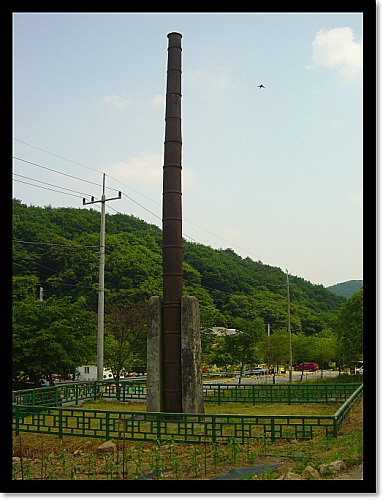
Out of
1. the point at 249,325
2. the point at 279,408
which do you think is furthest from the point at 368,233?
the point at 249,325

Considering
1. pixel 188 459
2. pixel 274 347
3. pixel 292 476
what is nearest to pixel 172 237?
pixel 188 459

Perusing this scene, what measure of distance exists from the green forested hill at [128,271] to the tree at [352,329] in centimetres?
1033

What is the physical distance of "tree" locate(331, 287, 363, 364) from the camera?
1122 inches

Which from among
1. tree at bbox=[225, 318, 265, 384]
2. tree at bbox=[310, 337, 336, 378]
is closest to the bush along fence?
tree at bbox=[225, 318, 265, 384]

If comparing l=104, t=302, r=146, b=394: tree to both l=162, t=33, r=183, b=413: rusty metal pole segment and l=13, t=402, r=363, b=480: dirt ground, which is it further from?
l=13, t=402, r=363, b=480: dirt ground

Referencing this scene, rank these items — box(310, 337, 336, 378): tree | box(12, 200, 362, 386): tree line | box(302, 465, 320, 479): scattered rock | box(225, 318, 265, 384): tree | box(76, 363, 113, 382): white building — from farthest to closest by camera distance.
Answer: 1. box(310, 337, 336, 378): tree
2. box(76, 363, 113, 382): white building
3. box(225, 318, 265, 384): tree
4. box(12, 200, 362, 386): tree line
5. box(302, 465, 320, 479): scattered rock

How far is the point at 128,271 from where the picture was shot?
50.0 meters

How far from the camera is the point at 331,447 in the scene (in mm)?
8711

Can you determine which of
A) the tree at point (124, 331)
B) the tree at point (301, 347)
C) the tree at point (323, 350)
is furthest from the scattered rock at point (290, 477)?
the tree at point (301, 347)

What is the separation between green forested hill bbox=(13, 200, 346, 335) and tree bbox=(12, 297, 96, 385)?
1896 cm

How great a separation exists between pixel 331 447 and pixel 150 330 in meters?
5.60

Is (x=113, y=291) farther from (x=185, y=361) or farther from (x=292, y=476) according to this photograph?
(x=292, y=476)

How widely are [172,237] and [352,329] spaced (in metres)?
19.2
